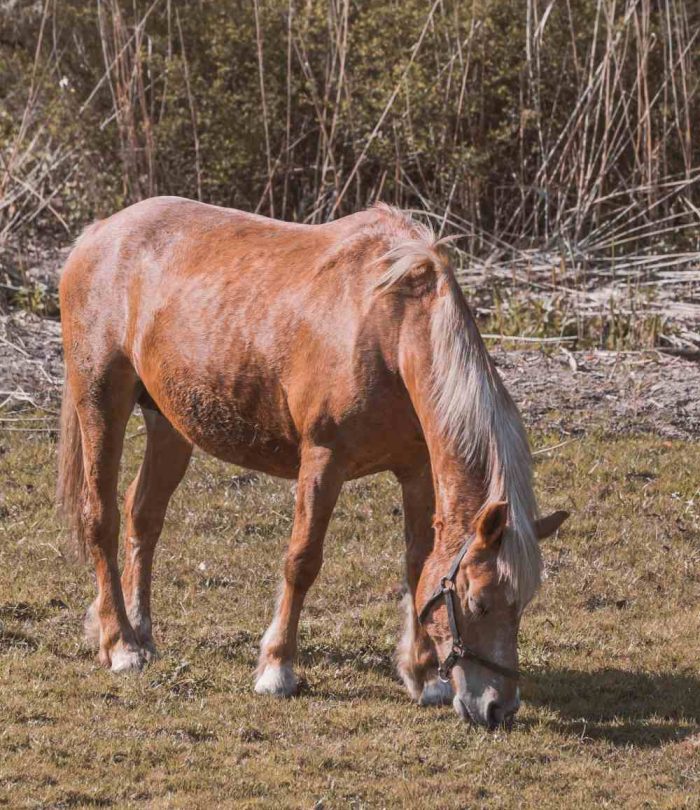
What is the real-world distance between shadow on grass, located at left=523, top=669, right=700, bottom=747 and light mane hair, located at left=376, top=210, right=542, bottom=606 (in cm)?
77

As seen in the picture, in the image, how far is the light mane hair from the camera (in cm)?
401

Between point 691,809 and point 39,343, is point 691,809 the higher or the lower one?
the higher one

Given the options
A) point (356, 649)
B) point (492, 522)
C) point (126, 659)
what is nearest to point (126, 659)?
point (126, 659)

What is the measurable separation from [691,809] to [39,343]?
6295 millimetres

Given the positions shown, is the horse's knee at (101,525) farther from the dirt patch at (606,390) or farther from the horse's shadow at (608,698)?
the dirt patch at (606,390)

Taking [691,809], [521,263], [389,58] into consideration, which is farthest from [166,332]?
[389,58]

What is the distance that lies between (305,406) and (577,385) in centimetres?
407

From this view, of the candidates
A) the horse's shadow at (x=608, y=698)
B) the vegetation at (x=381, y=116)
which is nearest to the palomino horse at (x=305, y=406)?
the horse's shadow at (x=608, y=698)

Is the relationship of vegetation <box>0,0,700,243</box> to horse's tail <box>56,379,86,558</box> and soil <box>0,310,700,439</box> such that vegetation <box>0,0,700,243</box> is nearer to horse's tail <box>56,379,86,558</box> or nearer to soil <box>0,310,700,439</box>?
soil <box>0,310,700,439</box>

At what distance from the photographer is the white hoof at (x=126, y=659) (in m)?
4.91

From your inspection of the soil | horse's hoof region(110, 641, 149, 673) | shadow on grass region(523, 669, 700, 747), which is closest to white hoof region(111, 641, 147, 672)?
horse's hoof region(110, 641, 149, 673)

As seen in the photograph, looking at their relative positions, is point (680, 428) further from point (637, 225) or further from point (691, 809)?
point (691, 809)

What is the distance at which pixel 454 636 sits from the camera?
4.11 metres

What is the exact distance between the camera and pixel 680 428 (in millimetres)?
7816
